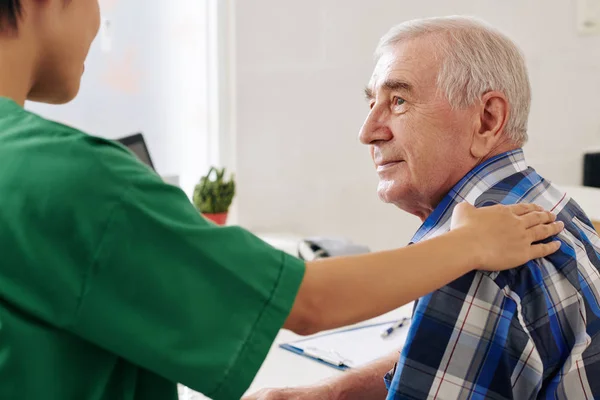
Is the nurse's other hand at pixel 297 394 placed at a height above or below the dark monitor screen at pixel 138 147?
below

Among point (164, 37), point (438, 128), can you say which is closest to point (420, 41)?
point (438, 128)

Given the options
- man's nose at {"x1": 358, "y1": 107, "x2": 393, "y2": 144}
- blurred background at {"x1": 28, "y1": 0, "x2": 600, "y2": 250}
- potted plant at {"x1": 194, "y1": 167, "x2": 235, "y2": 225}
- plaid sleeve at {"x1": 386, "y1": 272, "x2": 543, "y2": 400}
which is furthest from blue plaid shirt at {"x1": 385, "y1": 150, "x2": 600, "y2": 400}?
blurred background at {"x1": 28, "y1": 0, "x2": 600, "y2": 250}

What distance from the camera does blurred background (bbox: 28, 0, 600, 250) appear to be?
2830 millimetres

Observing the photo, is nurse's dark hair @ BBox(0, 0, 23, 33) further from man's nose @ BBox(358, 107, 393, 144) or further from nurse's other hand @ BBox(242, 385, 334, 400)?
nurse's other hand @ BBox(242, 385, 334, 400)

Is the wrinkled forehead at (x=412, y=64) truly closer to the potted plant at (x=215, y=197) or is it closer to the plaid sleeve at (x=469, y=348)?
the plaid sleeve at (x=469, y=348)

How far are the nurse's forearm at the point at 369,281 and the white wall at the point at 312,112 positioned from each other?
1877mm

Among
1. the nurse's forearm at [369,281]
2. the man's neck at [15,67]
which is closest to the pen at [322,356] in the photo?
the nurse's forearm at [369,281]

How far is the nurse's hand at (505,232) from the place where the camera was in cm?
110

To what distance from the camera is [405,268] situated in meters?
1.02

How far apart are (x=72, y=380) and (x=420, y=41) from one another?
80cm

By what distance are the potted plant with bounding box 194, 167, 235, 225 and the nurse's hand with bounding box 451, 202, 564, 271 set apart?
1.53 m

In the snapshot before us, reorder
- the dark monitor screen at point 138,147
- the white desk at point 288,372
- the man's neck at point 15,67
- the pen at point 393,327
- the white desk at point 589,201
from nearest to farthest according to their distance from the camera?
1. the man's neck at point 15,67
2. the white desk at point 288,372
3. the pen at point 393,327
4. the dark monitor screen at point 138,147
5. the white desk at point 589,201

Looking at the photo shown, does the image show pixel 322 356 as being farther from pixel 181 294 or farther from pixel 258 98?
pixel 258 98

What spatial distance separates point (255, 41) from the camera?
2.83m
